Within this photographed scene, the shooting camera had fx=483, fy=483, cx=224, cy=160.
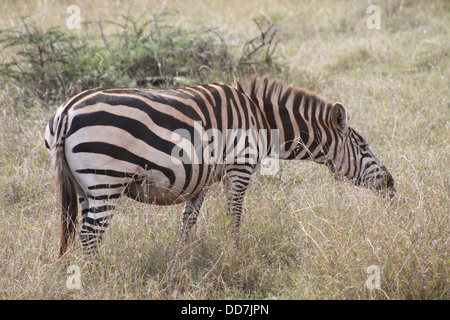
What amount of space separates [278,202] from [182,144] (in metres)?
1.44

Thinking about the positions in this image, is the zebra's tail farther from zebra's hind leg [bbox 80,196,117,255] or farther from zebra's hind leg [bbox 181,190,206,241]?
zebra's hind leg [bbox 181,190,206,241]

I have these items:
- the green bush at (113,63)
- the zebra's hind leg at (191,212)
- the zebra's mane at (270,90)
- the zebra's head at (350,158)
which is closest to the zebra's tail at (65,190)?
the zebra's hind leg at (191,212)

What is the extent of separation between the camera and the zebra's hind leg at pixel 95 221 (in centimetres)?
354

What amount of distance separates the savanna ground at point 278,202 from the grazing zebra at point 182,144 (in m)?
0.30

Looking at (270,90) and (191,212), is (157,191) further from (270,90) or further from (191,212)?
(270,90)

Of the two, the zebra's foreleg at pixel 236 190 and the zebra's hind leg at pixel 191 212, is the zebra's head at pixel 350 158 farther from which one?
the zebra's hind leg at pixel 191 212

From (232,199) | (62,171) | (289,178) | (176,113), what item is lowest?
(289,178)

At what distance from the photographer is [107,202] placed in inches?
140

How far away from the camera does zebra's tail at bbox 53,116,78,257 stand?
3.47 meters

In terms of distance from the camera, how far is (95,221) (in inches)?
141
